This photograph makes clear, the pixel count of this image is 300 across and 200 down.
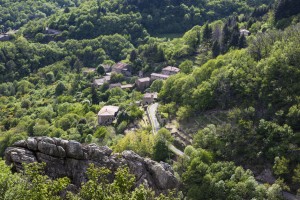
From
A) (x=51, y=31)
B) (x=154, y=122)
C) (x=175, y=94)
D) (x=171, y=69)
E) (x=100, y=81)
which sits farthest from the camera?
(x=51, y=31)

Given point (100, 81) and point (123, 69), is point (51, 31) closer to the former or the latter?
point (123, 69)

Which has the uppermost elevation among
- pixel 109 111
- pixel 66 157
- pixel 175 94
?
pixel 66 157

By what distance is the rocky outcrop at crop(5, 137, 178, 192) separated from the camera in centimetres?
2662

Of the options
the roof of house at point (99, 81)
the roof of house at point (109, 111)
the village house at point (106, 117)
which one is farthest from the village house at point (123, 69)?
the village house at point (106, 117)

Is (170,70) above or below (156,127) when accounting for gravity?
below

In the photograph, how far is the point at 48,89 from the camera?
9088 centimetres

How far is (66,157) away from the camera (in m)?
27.9

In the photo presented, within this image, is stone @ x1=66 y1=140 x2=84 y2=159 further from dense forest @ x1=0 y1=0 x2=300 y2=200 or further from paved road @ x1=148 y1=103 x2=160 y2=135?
paved road @ x1=148 y1=103 x2=160 y2=135

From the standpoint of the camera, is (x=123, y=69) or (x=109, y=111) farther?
(x=123, y=69)

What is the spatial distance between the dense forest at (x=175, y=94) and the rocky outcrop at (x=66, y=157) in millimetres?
1608

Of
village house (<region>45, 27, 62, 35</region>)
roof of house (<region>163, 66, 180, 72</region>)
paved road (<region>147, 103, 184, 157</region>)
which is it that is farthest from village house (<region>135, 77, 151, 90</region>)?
village house (<region>45, 27, 62, 35</region>)

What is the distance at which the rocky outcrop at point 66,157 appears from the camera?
2662 centimetres

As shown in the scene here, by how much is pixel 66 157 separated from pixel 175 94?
34.1 meters

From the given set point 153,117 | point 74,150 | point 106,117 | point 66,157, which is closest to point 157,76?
point 106,117
